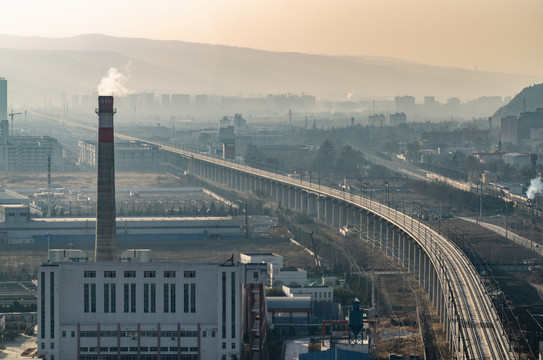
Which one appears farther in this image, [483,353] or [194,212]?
[194,212]

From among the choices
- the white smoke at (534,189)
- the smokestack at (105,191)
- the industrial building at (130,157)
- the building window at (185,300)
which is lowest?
the industrial building at (130,157)

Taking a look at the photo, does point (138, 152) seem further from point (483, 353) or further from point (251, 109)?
point (251, 109)

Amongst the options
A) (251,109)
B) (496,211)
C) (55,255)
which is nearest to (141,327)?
(55,255)

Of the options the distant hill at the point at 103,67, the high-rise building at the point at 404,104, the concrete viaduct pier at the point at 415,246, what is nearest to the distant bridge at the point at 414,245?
the concrete viaduct pier at the point at 415,246

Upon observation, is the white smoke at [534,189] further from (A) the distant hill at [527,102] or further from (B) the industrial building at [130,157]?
(A) the distant hill at [527,102]

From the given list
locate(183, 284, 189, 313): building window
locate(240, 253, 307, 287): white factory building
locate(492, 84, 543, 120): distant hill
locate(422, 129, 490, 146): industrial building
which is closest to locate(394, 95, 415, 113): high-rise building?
locate(492, 84, 543, 120): distant hill

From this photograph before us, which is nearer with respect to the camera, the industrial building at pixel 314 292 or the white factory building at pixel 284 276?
the industrial building at pixel 314 292

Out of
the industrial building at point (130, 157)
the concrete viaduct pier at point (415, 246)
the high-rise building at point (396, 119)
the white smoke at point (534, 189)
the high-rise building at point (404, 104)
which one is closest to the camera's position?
the concrete viaduct pier at point (415, 246)

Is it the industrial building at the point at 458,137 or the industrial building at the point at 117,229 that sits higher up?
→ the industrial building at the point at 458,137
